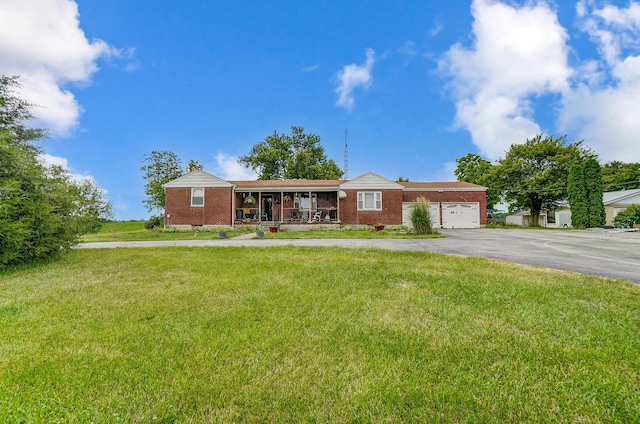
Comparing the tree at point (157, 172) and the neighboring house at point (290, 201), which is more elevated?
the tree at point (157, 172)

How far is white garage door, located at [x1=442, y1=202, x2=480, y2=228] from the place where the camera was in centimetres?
2431

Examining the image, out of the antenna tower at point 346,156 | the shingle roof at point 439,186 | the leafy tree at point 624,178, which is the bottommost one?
the shingle roof at point 439,186

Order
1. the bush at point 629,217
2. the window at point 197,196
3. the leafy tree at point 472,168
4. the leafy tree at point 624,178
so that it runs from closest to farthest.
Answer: the window at point 197,196
the bush at point 629,217
the leafy tree at point 624,178
the leafy tree at point 472,168

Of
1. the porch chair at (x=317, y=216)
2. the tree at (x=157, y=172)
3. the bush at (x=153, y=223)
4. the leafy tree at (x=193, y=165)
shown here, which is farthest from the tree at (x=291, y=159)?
the bush at (x=153, y=223)

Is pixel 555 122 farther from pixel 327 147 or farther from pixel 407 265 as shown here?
pixel 407 265

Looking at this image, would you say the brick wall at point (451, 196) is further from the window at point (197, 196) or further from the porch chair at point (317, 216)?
the window at point (197, 196)

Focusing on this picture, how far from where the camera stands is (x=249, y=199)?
75.3ft

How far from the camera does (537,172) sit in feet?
97.5

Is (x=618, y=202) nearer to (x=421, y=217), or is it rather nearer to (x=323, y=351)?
(x=421, y=217)

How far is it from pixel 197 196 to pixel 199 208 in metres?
0.95

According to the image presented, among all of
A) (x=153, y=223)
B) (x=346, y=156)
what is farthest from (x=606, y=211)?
(x=153, y=223)

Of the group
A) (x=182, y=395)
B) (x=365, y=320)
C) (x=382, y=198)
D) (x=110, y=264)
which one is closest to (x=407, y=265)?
(x=365, y=320)

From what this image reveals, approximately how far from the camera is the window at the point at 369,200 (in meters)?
22.0

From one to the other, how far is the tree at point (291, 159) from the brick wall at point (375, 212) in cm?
1287
